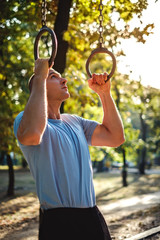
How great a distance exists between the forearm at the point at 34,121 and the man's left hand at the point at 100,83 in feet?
2.64

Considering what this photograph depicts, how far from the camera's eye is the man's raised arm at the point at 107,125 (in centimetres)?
249

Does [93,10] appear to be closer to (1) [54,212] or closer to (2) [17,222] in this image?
(1) [54,212]

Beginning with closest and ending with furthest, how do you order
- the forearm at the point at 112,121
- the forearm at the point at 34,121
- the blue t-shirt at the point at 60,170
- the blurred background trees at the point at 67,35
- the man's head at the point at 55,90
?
the forearm at the point at 34,121 < the blue t-shirt at the point at 60,170 < the man's head at the point at 55,90 < the forearm at the point at 112,121 < the blurred background trees at the point at 67,35

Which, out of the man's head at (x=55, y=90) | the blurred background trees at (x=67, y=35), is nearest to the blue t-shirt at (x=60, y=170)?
the man's head at (x=55, y=90)

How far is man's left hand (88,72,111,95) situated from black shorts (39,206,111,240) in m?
1.03

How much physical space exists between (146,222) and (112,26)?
15.7ft

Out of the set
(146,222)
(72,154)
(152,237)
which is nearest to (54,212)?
(72,154)

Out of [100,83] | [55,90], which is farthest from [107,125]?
[55,90]

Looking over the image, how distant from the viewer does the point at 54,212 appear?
203 cm

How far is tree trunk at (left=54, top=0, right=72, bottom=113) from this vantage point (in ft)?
22.5

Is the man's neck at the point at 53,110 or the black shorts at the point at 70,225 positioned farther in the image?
the man's neck at the point at 53,110

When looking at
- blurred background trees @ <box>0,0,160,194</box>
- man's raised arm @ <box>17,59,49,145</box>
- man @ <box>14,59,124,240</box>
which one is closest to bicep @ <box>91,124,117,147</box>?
man @ <box>14,59,124,240</box>

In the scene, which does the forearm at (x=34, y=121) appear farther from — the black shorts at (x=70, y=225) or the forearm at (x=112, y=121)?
the forearm at (x=112, y=121)

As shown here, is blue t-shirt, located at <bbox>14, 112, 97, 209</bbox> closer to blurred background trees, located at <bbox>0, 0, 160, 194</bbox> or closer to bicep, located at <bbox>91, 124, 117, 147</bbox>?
bicep, located at <bbox>91, 124, 117, 147</bbox>
